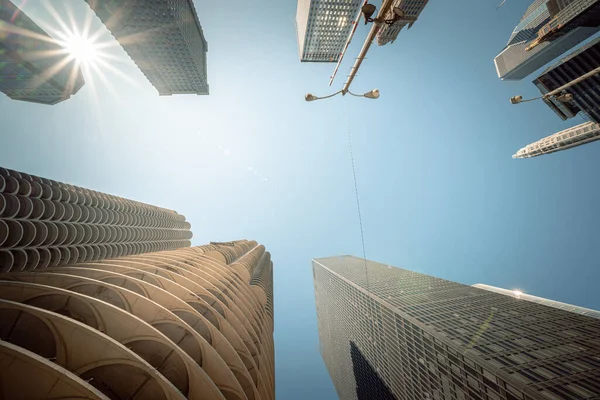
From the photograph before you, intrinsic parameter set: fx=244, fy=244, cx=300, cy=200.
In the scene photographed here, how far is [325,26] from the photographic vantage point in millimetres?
103875

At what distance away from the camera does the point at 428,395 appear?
6003 cm

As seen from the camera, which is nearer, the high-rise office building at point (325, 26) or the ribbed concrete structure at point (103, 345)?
the ribbed concrete structure at point (103, 345)

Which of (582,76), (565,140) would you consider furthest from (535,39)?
(582,76)

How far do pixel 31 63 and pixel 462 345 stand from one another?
189974mm

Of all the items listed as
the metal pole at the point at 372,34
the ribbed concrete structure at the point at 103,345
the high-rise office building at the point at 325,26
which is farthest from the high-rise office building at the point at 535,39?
the ribbed concrete structure at the point at 103,345

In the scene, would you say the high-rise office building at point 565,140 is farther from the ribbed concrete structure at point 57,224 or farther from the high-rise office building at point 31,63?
the high-rise office building at point 31,63

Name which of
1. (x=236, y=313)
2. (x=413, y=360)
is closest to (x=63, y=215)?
(x=236, y=313)

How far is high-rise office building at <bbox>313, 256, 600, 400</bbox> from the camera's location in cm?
4019

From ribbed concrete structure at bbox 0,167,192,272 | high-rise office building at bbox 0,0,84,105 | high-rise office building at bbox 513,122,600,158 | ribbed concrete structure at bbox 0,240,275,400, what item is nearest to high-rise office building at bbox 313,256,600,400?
ribbed concrete structure at bbox 0,240,275,400

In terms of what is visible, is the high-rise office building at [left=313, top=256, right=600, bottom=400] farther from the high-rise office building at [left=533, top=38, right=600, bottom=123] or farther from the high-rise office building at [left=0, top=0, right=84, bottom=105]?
the high-rise office building at [left=0, top=0, right=84, bottom=105]

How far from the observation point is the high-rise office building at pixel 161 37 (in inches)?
4026

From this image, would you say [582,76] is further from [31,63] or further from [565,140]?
[31,63]

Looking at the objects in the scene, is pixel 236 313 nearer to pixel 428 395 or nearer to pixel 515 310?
pixel 428 395

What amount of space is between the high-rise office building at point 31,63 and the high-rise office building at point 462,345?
178 m
